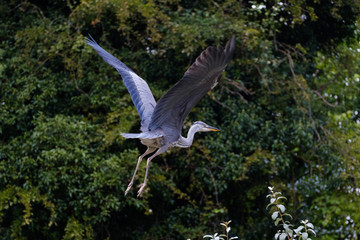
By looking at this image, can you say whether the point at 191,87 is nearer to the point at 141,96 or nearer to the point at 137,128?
the point at 141,96

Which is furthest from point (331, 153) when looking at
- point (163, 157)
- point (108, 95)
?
point (108, 95)

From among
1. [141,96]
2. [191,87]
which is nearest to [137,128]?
[141,96]

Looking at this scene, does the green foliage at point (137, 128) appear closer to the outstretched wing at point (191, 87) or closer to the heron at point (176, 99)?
the heron at point (176, 99)

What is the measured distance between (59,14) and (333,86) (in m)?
4.63

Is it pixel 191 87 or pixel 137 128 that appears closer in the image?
pixel 191 87

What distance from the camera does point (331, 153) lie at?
8688 mm

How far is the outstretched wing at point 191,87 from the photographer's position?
15.0 feet

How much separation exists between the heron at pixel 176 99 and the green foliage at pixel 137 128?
2.41 meters

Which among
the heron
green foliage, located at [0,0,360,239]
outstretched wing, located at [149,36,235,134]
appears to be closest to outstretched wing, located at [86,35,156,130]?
the heron

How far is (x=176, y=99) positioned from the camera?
4.88 m

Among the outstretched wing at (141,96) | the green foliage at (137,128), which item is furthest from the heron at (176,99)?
the green foliage at (137,128)

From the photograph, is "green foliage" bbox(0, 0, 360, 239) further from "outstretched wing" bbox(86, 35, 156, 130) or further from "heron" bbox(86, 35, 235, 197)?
"heron" bbox(86, 35, 235, 197)

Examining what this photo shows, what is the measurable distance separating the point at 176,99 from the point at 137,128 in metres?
3.59

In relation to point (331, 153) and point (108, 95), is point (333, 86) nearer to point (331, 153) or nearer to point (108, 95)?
point (331, 153)
